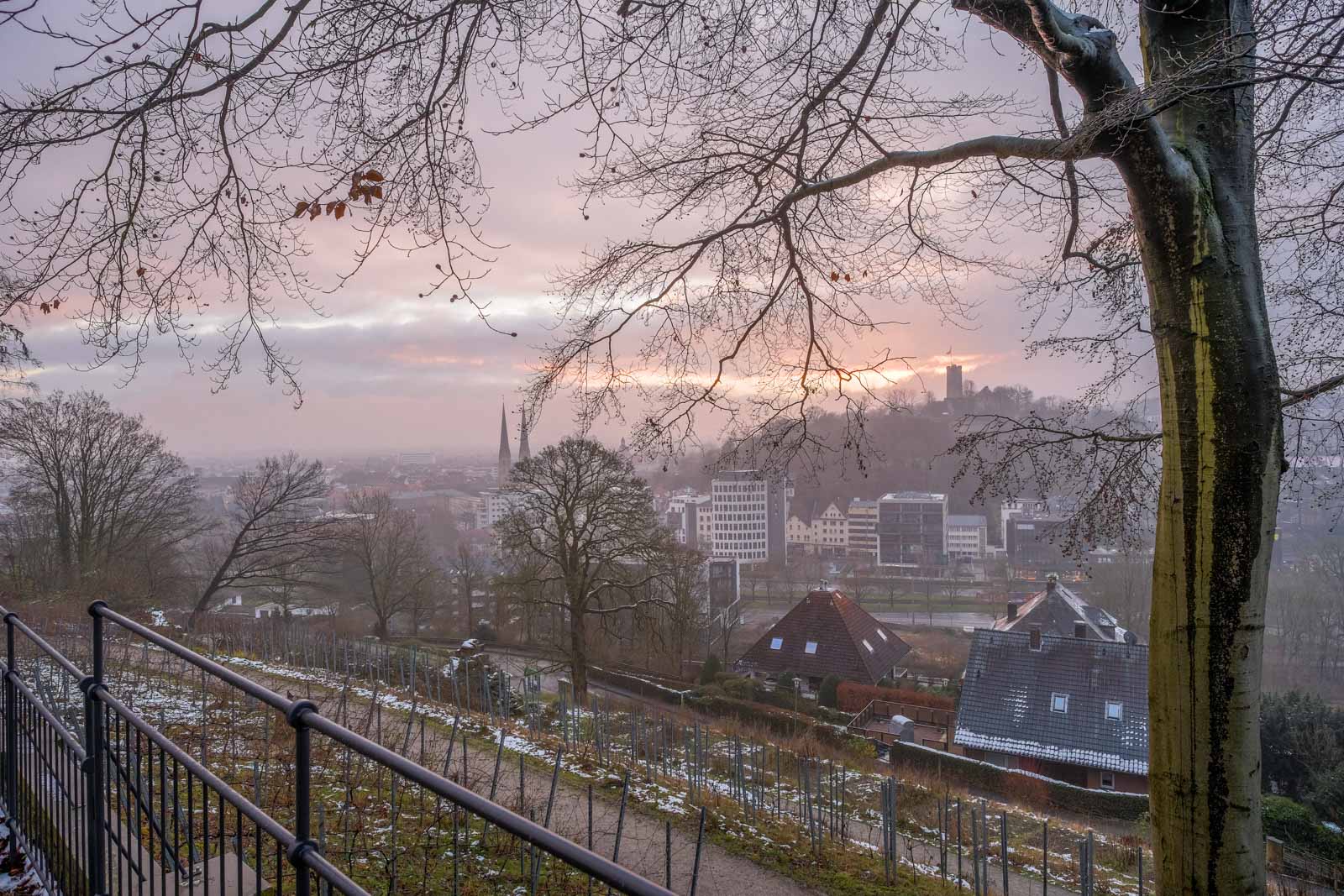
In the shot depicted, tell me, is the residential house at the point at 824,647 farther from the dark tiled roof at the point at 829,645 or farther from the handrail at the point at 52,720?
the handrail at the point at 52,720

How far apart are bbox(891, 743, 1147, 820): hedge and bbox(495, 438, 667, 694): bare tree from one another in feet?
22.4

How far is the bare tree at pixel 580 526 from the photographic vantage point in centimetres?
1728

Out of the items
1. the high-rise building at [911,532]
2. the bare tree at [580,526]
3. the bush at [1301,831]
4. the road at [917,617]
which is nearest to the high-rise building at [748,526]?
the road at [917,617]

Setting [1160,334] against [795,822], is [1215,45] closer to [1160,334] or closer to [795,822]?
[1160,334]

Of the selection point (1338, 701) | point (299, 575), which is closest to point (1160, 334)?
point (299, 575)

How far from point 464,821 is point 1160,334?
555cm

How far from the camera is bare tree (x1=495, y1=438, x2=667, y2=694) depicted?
17.3m

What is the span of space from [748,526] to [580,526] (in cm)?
2489

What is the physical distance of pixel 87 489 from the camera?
67.8 ft

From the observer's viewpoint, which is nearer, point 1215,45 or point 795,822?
point 1215,45

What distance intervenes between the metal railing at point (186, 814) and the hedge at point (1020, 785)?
44.1ft

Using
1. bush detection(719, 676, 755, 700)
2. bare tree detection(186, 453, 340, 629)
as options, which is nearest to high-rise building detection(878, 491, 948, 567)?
bush detection(719, 676, 755, 700)

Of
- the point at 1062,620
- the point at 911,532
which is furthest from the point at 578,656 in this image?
the point at 911,532

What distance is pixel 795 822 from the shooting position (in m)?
8.51
